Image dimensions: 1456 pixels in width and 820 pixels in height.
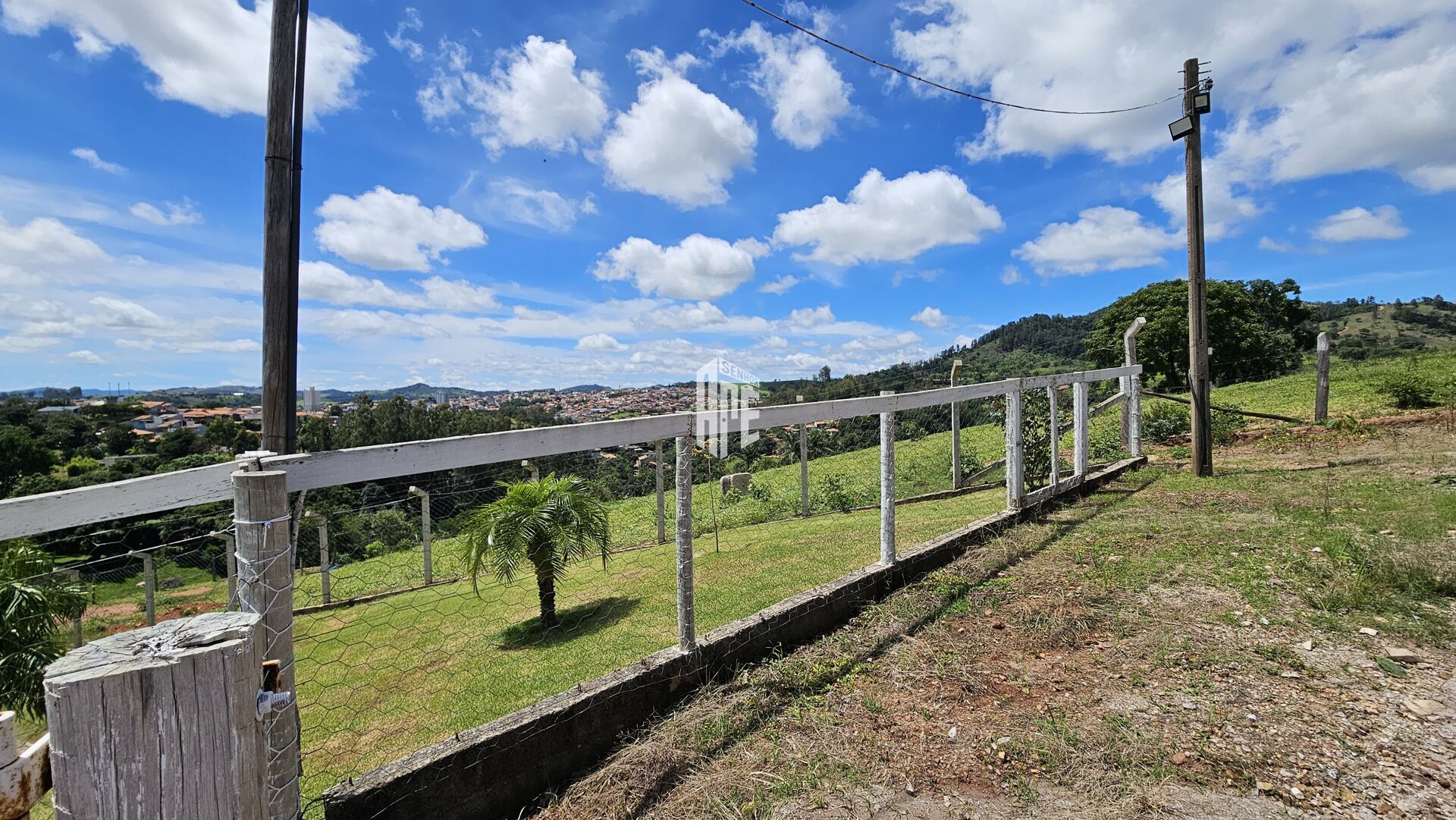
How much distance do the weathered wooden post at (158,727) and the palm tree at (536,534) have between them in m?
3.69

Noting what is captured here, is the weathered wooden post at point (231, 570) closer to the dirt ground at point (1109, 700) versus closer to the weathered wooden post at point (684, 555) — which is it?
the dirt ground at point (1109, 700)

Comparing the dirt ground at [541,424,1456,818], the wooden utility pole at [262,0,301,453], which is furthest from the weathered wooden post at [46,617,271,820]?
the wooden utility pole at [262,0,301,453]

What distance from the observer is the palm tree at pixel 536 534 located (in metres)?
4.75

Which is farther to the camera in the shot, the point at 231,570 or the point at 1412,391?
the point at 1412,391

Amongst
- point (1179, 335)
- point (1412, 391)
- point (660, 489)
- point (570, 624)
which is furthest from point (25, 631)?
point (1179, 335)

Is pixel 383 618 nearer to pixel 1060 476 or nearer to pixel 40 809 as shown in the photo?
pixel 40 809

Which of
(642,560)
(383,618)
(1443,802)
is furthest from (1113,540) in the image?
(383,618)

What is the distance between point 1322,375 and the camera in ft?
34.3

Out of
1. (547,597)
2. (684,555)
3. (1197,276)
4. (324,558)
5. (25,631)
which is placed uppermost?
(1197,276)

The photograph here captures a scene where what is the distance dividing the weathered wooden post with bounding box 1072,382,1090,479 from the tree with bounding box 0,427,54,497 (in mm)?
11172

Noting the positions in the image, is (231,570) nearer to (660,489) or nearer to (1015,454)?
(660,489)

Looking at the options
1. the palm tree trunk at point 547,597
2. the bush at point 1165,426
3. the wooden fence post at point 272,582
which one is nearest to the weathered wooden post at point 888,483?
the palm tree trunk at point 547,597

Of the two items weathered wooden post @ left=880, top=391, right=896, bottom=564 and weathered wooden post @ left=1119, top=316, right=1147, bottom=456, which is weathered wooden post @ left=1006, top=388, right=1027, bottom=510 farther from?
weathered wooden post @ left=1119, top=316, right=1147, bottom=456

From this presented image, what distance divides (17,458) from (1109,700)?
9.24m
